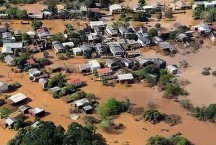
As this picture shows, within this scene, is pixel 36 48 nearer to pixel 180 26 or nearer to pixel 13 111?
pixel 13 111

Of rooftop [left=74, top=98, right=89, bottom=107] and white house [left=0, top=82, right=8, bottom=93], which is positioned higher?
white house [left=0, top=82, right=8, bottom=93]

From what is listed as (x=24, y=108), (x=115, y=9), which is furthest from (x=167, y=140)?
(x=115, y=9)

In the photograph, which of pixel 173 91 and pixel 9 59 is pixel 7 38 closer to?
pixel 9 59

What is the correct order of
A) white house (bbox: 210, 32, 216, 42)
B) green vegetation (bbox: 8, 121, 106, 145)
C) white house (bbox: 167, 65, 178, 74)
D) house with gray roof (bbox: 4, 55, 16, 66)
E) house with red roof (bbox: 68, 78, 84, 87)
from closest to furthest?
1. green vegetation (bbox: 8, 121, 106, 145)
2. house with red roof (bbox: 68, 78, 84, 87)
3. white house (bbox: 167, 65, 178, 74)
4. house with gray roof (bbox: 4, 55, 16, 66)
5. white house (bbox: 210, 32, 216, 42)

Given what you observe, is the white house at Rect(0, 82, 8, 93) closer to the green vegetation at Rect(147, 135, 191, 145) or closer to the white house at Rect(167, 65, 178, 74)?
the green vegetation at Rect(147, 135, 191, 145)

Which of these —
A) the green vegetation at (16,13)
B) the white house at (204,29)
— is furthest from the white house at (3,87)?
the white house at (204,29)

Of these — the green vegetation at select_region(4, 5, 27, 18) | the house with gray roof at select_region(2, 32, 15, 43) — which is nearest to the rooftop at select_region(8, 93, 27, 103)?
the house with gray roof at select_region(2, 32, 15, 43)

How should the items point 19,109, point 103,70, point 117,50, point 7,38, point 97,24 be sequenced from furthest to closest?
point 97,24 → point 7,38 → point 117,50 → point 103,70 → point 19,109
